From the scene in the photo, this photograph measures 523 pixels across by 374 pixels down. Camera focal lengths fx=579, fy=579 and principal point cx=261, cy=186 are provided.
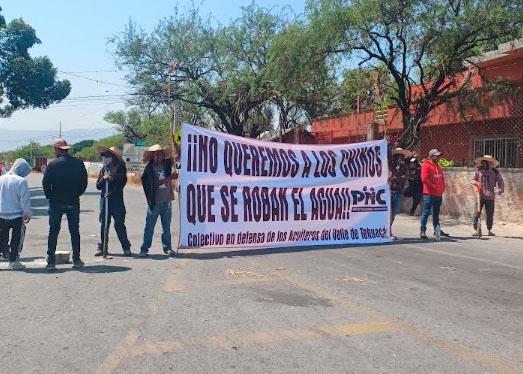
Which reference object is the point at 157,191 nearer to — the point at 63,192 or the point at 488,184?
the point at 63,192

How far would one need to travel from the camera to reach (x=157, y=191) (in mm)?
8820

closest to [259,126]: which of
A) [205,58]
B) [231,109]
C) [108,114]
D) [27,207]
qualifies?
[231,109]

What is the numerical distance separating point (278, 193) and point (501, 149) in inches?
394

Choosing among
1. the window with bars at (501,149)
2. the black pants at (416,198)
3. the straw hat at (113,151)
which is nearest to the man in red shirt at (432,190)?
the black pants at (416,198)

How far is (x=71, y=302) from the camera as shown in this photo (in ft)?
19.2

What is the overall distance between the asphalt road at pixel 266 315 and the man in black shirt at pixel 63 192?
0.35m

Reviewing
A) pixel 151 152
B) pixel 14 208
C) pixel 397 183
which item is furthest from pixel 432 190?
pixel 14 208

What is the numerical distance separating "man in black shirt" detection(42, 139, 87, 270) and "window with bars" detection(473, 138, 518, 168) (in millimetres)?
12430

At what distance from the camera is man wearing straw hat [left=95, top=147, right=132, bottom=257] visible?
28.4ft

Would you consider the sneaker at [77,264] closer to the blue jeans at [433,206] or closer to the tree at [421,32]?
the blue jeans at [433,206]

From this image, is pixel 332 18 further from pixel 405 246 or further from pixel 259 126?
pixel 259 126

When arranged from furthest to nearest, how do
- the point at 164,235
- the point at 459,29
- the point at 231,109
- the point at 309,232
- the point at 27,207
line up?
the point at 231,109 < the point at 459,29 < the point at 309,232 < the point at 164,235 < the point at 27,207

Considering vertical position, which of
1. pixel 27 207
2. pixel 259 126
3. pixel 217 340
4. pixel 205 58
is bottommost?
pixel 217 340

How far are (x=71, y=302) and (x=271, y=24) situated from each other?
2409cm
